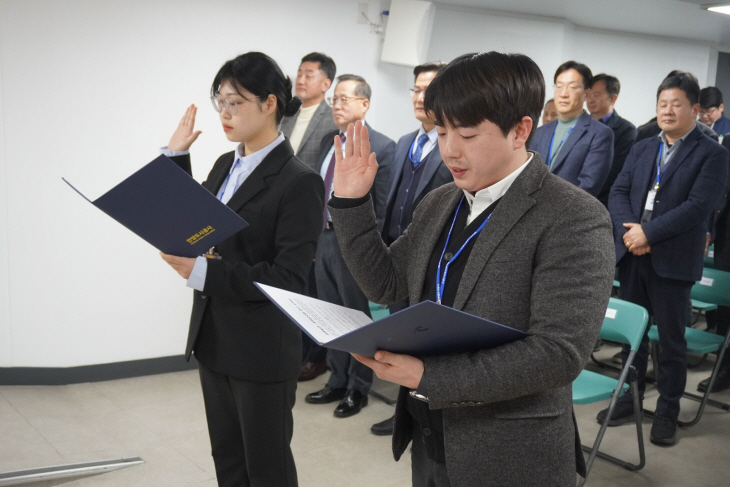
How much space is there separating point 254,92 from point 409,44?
3.05 metres

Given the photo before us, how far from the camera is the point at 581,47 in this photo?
7.25 metres

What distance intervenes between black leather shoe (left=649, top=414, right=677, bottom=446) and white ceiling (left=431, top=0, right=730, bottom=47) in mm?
3371

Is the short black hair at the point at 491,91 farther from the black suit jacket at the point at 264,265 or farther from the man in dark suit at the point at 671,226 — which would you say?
the man in dark suit at the point at 671,226

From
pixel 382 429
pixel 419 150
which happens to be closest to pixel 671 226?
pixel 419 150

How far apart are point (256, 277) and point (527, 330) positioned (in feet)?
3.18

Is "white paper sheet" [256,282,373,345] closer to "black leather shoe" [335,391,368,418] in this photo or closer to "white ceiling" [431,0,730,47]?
"black leather shoe" [335,391,368,418]

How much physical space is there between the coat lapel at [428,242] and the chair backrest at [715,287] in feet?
10.2

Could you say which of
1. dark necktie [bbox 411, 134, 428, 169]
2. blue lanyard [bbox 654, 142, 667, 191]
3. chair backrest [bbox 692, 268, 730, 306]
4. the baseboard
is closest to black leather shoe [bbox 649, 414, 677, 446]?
chair backrest [bbox 692, 268, 730, 306]

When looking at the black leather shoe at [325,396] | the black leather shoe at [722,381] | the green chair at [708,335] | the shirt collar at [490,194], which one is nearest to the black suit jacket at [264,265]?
the shirt collar at [490,194]

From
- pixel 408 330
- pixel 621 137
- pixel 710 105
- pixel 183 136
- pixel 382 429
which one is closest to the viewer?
pixel 408 330

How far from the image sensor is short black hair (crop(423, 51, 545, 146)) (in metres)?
1.28

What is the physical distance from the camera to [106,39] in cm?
404

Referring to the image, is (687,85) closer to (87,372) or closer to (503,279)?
(503,279)

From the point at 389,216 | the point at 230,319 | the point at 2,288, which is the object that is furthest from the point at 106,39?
the point at 230,319
